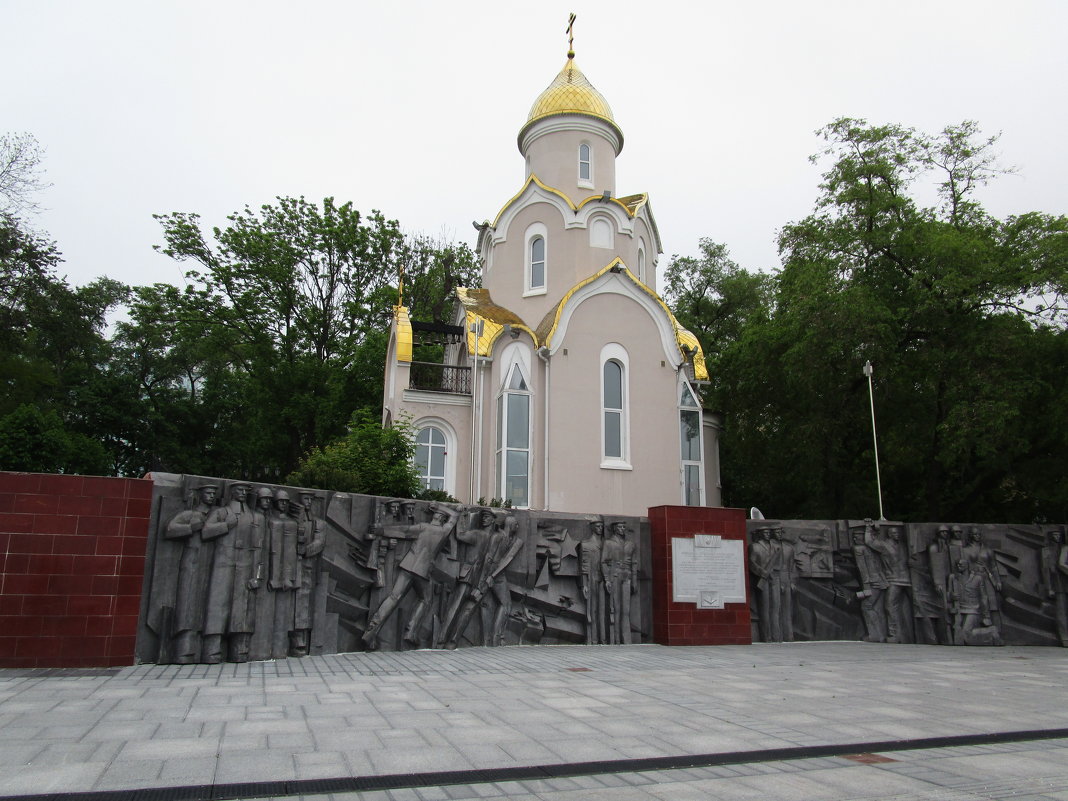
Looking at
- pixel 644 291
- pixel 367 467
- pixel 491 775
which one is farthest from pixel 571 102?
pixel 491 775

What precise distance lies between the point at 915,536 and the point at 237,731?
44.1 feet

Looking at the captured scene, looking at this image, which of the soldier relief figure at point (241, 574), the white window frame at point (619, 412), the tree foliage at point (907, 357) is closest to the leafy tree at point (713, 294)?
the tree foliage at point (907, 357)

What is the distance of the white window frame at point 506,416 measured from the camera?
19.5 meters

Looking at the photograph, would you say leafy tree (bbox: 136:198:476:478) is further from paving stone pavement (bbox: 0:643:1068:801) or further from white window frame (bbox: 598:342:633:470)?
paving stone pavement (bbox: 0:643:1068:801)

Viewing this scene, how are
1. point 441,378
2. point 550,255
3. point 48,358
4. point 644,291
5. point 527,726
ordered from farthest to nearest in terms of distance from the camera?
1. point 48,358
2. point 441,378
3. point 550,255
4. point 644,291
5. point 527,726

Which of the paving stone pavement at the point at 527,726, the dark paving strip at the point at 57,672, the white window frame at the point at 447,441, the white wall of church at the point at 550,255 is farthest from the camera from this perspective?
the white wall of church at the point at 550,255

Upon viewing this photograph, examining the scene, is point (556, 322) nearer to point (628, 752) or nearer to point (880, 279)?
point (880, 279)

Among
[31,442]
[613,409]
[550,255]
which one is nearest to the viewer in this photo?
[31,442]

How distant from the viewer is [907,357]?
69.1 ft

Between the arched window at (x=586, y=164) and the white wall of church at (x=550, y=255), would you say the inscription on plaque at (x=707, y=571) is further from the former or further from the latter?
the arched window at (x=586, y=164)

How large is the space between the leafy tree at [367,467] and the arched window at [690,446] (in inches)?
306

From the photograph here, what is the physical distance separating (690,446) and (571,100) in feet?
38.5

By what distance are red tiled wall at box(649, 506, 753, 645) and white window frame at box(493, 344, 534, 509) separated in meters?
5.97

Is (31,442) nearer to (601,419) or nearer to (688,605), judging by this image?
(601,419)
